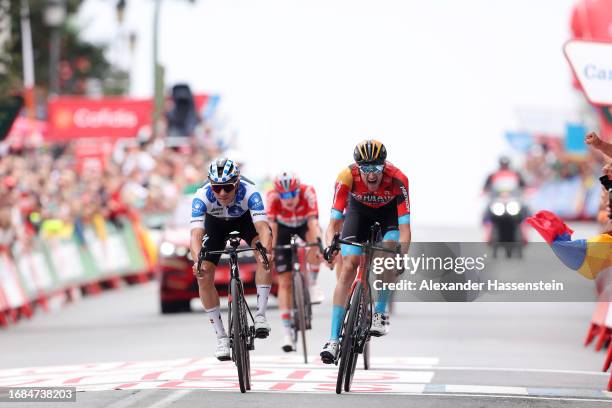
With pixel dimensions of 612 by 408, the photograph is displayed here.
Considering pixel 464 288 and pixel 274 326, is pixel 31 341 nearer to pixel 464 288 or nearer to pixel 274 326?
pixel 274 326

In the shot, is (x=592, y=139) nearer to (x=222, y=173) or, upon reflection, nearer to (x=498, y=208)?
(x=222, y=173)

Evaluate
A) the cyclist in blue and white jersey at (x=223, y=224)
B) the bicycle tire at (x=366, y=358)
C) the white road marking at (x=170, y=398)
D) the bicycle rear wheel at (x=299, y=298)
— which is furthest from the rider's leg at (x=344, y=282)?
the bicycle rear wheel at (x=299, y=298)

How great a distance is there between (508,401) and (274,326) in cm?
849

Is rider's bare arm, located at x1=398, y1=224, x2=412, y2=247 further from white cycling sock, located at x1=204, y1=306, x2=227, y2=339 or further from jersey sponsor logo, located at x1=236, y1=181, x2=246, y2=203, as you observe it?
white cycling sock, located at x1=204, y1=306, x2=227, y2=339

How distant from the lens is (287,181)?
16203mm

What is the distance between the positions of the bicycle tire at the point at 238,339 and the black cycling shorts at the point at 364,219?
121cm

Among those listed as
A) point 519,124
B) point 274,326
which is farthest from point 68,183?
point 519,124

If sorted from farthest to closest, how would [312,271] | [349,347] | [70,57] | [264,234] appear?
1. [70,57]
2. [312,271]
3. [264,234]
4. [349,347]

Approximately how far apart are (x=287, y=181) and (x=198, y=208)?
3.17m

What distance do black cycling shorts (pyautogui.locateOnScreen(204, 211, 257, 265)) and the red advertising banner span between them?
2929cm

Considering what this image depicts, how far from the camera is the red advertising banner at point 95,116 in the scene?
42781 mm

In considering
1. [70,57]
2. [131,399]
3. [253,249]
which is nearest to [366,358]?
[253,249]

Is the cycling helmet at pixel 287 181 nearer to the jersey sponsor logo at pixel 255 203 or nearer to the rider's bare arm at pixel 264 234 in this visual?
the jersey sponsor logo at pixel 255 203

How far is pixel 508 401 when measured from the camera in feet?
39.3
